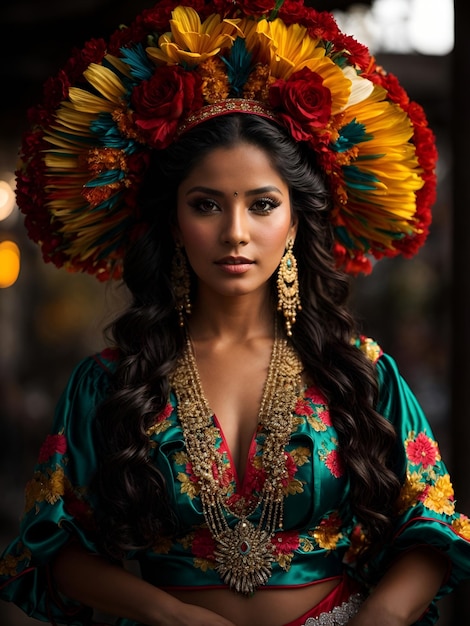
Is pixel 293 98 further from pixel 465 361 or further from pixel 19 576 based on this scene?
pixel 465 361

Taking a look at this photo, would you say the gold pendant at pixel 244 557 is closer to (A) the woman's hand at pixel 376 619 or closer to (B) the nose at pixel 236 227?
(A) the woman's hand at pixel 376 619

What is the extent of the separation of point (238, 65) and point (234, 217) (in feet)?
1.28

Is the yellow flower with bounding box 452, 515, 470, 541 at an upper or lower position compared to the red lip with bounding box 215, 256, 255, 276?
lower

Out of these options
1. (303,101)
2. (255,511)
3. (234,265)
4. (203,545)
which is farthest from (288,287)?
(203,545)

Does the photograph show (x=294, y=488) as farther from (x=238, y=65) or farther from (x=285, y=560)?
(x=238, y=65)

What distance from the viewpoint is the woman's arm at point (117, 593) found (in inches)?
83.0

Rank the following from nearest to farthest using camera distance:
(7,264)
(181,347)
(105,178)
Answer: (105,178), (181,347), (7,264)

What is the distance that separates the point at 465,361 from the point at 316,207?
1.66 meters

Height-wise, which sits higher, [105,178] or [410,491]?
[105,178]

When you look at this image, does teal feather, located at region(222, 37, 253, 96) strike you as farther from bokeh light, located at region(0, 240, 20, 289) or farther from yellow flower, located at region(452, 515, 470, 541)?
bokeh light, located at region(0, 240, 20, 289)

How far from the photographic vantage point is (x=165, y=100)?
2.21 m

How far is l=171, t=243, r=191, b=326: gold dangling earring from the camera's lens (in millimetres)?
2387

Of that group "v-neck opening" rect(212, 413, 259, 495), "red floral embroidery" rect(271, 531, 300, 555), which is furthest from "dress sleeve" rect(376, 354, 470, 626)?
"v-neck opening" rect(212, 413, 259, 495)

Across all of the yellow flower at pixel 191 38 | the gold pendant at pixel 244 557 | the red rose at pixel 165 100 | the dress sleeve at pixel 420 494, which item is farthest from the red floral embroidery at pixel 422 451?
the yellow flower at pixel 191 38
